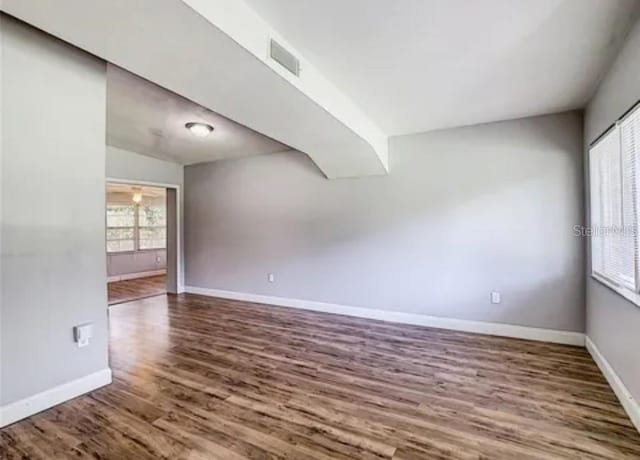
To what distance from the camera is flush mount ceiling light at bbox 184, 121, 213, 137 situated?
13.9ft

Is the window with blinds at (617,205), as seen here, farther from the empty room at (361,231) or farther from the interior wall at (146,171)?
the interior wall at (146,171)

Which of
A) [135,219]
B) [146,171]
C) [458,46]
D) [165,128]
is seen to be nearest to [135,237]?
[135,219]

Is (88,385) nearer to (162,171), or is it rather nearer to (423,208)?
(423,208)

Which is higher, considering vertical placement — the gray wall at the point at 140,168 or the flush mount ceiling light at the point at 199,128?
the flush mount ceiling light at the point at 199,128

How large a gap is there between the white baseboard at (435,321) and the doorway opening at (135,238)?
2879 millimetres

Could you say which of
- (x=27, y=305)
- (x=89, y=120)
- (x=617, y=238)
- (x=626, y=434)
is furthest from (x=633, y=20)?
(x=27, y=305)

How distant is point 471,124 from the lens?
3.90 metres

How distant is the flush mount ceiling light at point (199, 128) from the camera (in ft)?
13.9

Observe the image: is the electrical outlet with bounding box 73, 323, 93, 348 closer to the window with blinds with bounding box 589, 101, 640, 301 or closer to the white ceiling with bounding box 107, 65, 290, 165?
the white ceiling with bounding box 107, 65, 290, 165

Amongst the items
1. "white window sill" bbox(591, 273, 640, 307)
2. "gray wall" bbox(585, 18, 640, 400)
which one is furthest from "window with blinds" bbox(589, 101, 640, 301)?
"gray wall" bbox(585, 18, 640, 400)

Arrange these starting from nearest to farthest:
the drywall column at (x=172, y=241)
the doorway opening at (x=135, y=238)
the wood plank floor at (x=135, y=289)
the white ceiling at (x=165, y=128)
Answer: the white ceiling at (x=165, y=128) → the wood plank floor at (x=135, y=289) → the drywall column at (x=172, y=241) → the doorway opening at (x=135, y=238)

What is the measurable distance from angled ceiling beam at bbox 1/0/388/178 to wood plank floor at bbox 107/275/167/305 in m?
4.36

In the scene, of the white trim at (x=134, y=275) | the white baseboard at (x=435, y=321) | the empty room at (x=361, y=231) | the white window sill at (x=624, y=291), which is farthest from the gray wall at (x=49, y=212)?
the white trim at (x=134, y=275)

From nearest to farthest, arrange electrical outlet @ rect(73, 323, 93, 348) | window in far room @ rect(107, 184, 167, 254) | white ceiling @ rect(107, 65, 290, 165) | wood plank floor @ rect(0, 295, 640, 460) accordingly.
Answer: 1. wood plank floor @ rect(0, 295, 640, 460)
2. electrical outlet @ rect(73, 323, 93, 348)
3. white ceiling @ rect(107, 65, 290, 165)
4. window in far room @ rect(107, 184, 167, 254)
